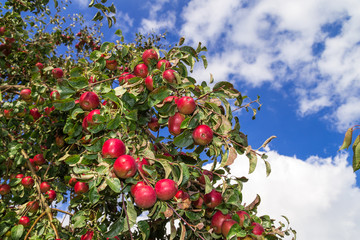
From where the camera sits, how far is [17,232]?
2.92 m

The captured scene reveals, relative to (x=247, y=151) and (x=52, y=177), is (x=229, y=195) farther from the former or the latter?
(x=52, y=177)

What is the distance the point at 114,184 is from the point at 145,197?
23 cm

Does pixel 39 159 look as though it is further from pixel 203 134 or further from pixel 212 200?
pixel 203 134

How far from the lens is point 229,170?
249 cm

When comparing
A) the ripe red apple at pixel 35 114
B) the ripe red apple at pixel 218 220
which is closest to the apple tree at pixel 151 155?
the ripe red apple at pixel 218 220

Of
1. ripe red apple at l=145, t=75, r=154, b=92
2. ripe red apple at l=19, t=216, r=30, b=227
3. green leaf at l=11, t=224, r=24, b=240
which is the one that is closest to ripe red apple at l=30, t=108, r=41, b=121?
ripe red apple at l=19, t=216, r=30, b=227

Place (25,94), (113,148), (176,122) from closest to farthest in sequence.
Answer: (113,148) < (176,122) < (25,94)

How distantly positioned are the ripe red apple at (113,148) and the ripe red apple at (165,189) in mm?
360

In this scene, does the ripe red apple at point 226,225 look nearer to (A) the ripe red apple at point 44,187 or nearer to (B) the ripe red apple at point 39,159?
(A) the ripe red apple at point 44,187

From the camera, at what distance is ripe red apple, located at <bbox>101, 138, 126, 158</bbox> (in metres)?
2.09

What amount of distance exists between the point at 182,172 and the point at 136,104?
2.61 feet

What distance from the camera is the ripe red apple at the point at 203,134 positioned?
6.90ft

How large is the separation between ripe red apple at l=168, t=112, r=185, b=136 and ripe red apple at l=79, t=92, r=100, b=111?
2.18ft

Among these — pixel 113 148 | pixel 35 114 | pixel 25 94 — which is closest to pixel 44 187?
pixel 35 114
